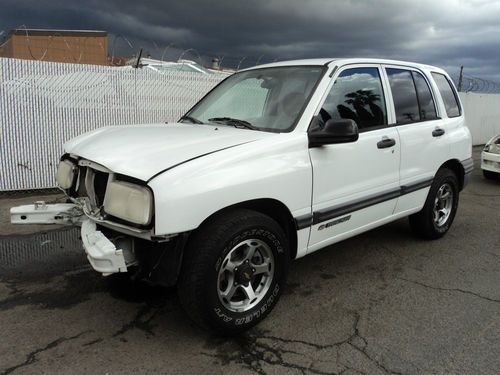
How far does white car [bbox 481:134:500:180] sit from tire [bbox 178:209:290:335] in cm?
759

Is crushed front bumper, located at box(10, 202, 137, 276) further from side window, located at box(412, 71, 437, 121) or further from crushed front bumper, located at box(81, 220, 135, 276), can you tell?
side window, located at box(412, 71, 437, 121)

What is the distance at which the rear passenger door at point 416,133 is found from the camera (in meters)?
4.28

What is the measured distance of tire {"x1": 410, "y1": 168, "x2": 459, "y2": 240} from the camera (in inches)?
191

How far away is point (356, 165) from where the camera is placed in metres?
3.67

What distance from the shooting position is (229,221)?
2846mm

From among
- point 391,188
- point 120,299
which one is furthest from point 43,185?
point 391,188

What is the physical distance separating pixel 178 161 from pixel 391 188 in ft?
7.40

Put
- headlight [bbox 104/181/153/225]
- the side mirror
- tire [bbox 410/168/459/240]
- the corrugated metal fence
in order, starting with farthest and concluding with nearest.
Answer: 1. the corrugated metal fence
2. tire [bbox 410/168/459/240]
3. the side mirror
4. headlight [bbox 104/181/153/225]

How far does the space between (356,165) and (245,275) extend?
4.43ft

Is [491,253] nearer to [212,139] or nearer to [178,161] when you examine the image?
[212,139]

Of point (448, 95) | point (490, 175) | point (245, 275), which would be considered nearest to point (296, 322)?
point (245, 275)

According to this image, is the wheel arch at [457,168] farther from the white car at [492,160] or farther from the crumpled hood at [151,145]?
the white car at [492,160]

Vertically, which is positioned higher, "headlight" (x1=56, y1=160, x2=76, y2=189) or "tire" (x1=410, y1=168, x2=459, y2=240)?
"headlight" (x1=56, y1=160, x2=76, y2=189)

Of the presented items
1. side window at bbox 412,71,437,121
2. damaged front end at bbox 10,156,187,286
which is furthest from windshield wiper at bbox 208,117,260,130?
side window at bbox 412,71,437,121
